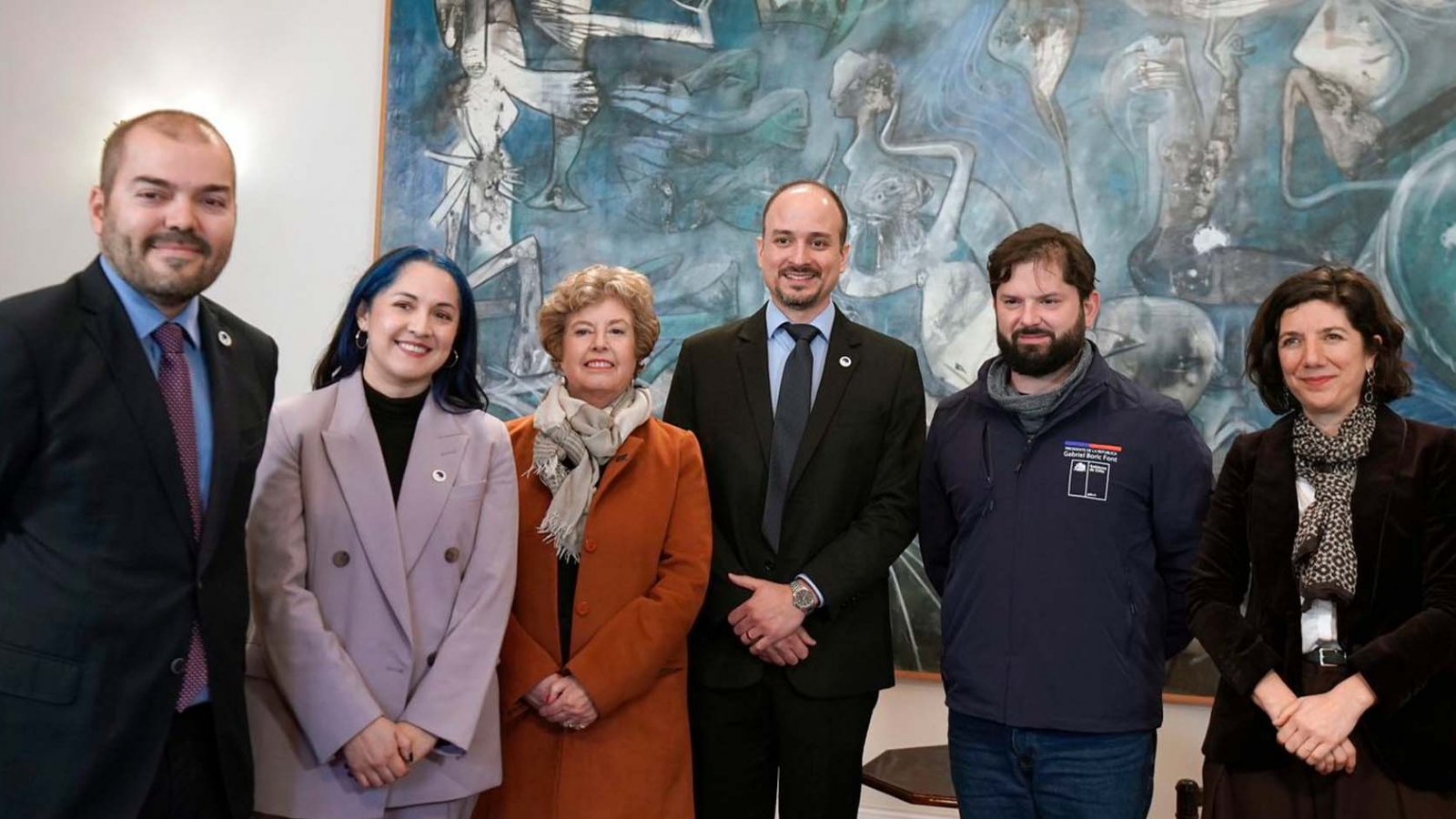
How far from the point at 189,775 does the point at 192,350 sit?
0.68 metres

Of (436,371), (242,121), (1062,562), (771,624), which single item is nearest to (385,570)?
(436,371)

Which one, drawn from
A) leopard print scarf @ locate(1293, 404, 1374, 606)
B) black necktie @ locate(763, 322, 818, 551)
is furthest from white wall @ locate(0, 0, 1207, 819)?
leopard print scarf @ locate(1293, 404, 1374, 606)

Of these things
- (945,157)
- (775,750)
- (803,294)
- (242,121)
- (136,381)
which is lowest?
(775,750)

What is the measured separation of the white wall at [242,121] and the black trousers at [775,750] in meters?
2.73

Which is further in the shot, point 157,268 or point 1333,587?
point 1333,587

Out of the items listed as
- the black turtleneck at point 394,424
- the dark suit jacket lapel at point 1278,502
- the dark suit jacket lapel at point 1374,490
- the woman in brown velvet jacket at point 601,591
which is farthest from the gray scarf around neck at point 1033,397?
the black turtleneck at point 394,424

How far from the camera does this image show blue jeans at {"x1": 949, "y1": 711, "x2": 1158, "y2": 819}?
7.87 ft

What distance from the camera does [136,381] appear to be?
5.95 feet

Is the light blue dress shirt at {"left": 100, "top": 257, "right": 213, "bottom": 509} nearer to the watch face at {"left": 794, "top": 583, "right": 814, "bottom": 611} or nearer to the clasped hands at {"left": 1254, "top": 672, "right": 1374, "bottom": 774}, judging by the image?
the watch face at {"left": 794, "top": 583, "right": 814, "bottom": 611}

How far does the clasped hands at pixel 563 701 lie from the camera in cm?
244

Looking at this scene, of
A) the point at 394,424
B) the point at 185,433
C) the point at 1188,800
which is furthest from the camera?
the point at 1188,800

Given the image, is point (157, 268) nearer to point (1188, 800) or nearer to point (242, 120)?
point (1188, 800)

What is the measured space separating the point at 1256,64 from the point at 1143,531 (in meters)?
2.06

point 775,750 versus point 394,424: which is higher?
point 394,424
